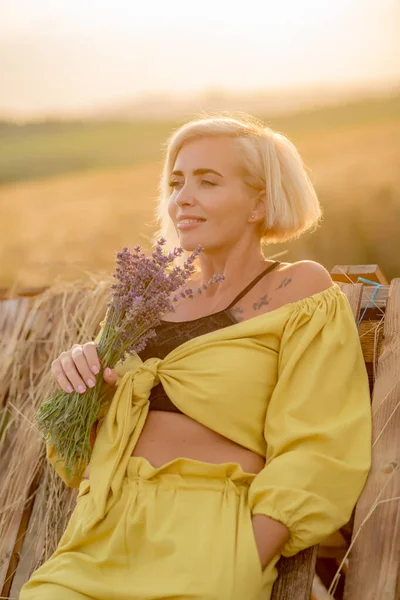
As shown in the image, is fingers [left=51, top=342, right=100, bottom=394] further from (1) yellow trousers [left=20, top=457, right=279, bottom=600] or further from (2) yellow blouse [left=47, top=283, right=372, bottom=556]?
(1) yellow trousers [left=20, top=457, right=279, bottom=600]

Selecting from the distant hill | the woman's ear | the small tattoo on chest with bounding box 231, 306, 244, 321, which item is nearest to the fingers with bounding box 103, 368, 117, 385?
the small tattoo on chest with bounding box 231, 306, 244, 321

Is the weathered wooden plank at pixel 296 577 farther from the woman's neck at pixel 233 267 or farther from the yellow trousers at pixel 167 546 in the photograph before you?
Answer: the woman's neck at pixel 233 267

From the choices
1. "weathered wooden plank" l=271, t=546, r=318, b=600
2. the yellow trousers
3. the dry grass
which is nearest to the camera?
the yellow trousers

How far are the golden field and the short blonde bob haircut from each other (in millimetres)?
1500

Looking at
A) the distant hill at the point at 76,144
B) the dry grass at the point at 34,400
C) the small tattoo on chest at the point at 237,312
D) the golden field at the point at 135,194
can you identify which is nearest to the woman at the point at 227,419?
the small tattoo on chest at the point at 237,312

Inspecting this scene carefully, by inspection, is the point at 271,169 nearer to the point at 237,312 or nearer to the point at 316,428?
the point at 237,312

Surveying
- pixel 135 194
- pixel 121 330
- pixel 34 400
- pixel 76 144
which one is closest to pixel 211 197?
pixel 121 330

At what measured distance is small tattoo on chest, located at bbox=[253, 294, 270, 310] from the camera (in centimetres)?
214

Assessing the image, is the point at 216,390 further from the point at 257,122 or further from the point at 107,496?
the point at 257,122

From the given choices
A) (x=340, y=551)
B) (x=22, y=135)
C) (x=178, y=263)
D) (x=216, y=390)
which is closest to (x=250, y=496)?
(x=216, y=390)

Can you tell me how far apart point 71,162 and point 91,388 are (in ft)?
12.9

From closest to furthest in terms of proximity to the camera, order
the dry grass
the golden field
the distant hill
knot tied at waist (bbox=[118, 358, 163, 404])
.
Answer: knot tied at waist (bbox=[118, 358, 163, 404]) → the dry grass → the golden field → the distant hill

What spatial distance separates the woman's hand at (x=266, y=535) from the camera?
5.93 ft

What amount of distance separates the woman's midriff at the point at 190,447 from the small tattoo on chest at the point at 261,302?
379 mm
